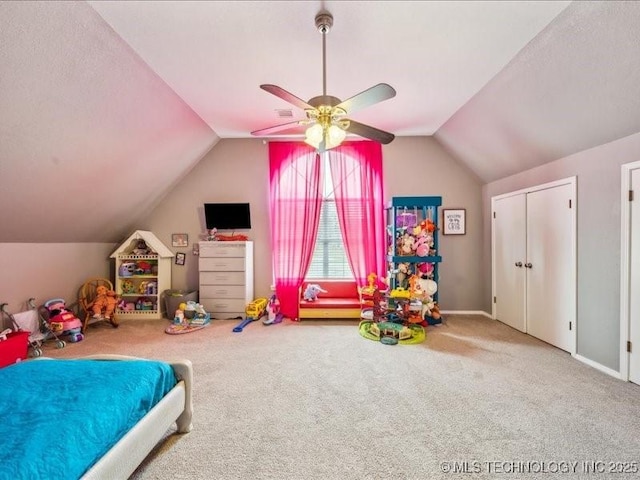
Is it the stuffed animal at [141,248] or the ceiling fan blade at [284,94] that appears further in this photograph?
the stuffed animal at [141,248]

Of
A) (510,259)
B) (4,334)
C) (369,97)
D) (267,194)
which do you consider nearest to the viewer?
(369,97)

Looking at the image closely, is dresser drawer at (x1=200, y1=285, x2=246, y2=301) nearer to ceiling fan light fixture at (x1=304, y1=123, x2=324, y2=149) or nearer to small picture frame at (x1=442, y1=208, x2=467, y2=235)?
ceiling fan light fixture at (x1=304, y1=123, x2=324, y2=149)

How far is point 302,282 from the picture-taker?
4.09 meters

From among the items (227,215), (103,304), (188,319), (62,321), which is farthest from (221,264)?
(62,321)

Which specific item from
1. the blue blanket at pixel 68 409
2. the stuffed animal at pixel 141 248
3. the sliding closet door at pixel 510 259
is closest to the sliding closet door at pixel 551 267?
the sliding closet door at pixel 510 259

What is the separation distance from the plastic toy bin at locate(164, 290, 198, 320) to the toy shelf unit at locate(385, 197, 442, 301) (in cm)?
307

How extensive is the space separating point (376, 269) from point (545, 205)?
2183 mm

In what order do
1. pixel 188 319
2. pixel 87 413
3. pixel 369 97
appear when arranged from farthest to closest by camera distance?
pixel 188 319 < pixel 369 97 < pixel 87 413

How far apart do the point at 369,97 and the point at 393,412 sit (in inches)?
84.6

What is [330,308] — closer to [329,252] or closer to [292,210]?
[329,252]

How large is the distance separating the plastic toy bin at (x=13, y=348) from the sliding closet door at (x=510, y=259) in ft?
18.3

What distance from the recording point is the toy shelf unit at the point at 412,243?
3.66m

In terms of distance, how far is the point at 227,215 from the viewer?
14.0 ft

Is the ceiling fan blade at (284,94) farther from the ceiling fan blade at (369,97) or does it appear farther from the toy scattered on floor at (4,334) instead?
the toy scattered on floor at (4,334)
